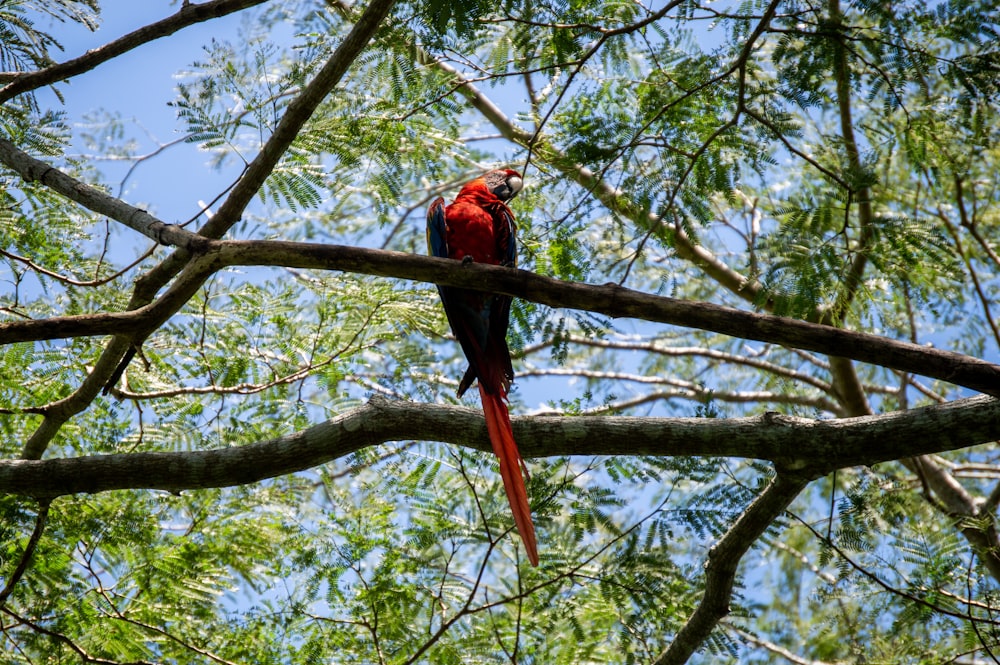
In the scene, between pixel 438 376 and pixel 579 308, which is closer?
pixel 579 308

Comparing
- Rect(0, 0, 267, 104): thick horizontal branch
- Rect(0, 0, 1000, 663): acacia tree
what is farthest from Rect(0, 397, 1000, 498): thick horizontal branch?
Rect(0, 0, 267, 104): thick horizontal branch

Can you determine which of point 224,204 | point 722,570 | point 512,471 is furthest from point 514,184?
point 722,570

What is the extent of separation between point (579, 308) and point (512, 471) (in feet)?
2.02

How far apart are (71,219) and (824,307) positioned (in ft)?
11.6

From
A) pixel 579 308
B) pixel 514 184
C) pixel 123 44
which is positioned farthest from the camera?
pixel 514 184

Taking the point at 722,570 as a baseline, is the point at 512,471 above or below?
above

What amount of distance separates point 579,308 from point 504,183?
172 cm

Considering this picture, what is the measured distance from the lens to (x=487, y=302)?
12.2 feet

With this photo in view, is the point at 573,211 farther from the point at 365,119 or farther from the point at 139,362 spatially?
the point at 139,362

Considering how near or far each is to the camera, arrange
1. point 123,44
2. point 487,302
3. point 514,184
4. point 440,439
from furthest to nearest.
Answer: point 514,184
point 487,302
point 123,44
point 440,439

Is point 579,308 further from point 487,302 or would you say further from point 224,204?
point 224,204

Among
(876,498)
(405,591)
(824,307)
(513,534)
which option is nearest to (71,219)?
(405,591)

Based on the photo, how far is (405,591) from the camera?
3455mm

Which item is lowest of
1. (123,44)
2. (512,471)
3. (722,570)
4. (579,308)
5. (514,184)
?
(722,570)
